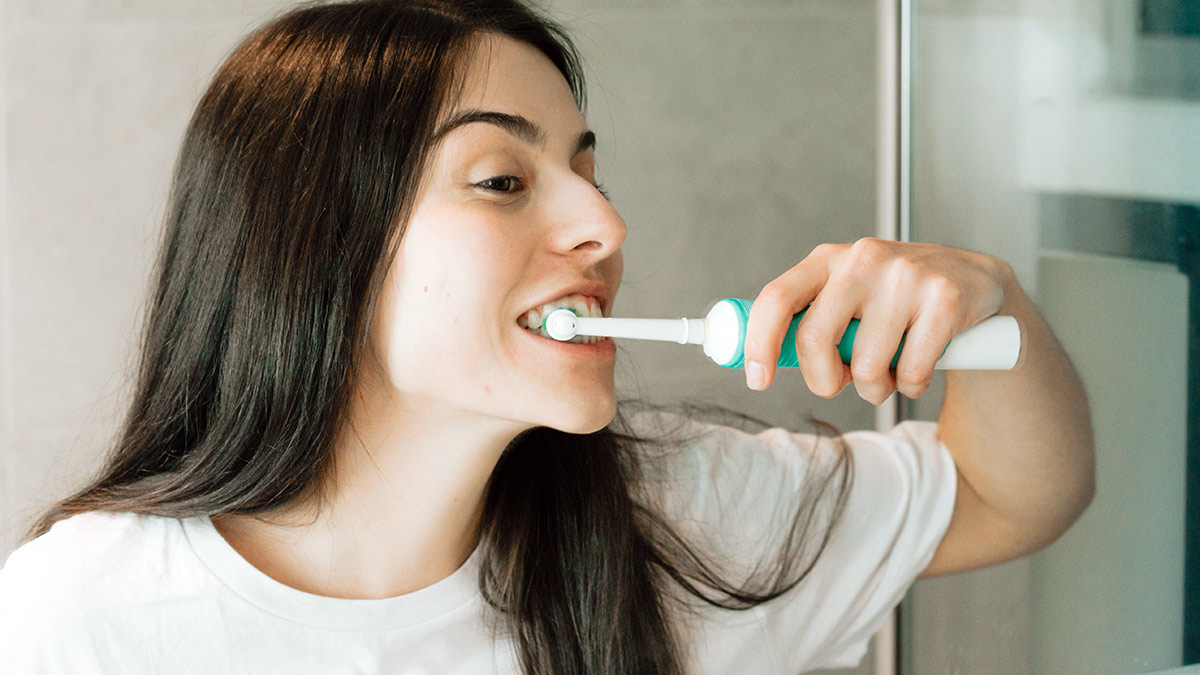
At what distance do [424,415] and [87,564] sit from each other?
9.8 inches

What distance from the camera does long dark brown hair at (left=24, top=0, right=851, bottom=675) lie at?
0.72 m

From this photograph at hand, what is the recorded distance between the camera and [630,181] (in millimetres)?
1249

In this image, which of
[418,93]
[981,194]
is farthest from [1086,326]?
[418,93]

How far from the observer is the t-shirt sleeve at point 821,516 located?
0.88 metres

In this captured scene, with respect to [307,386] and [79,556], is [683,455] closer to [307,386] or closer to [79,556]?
[307,386]

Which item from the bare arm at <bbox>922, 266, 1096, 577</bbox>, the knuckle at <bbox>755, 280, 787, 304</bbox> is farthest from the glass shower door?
the knuckle at <bbox>755, 280, 787, 304</bbox>

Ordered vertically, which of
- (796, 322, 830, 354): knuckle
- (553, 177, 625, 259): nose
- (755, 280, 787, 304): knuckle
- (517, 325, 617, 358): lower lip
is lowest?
(517, 325, 617, 358): lower lip

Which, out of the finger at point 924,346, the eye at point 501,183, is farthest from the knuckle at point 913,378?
the eye at point 501,183

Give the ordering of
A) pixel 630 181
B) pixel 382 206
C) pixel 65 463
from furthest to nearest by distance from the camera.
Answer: pixel 630 181 < pixel 65 463 < pixel 382 206

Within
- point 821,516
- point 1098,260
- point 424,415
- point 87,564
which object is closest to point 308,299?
point 424,415

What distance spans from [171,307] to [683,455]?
430 millimetres

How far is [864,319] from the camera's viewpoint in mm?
608

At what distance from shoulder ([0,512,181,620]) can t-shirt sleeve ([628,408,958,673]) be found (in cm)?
41

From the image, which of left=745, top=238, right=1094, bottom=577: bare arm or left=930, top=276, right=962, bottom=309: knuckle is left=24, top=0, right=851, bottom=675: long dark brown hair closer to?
left=745, top=238, right=1094, bottom=577: bare arm
